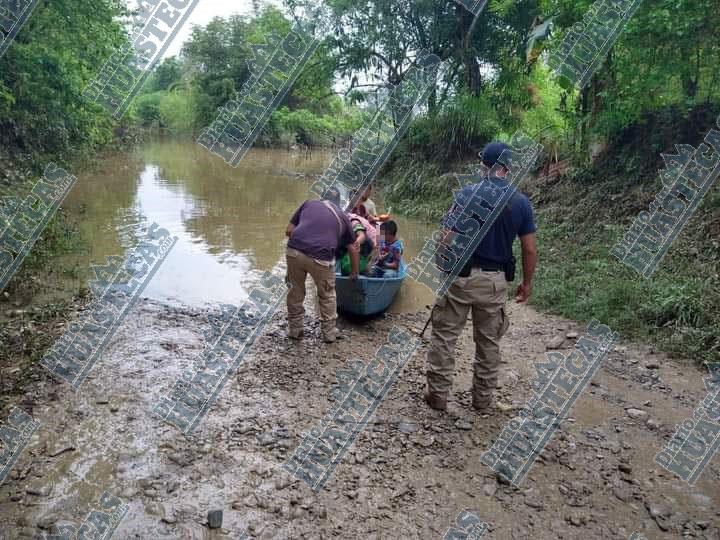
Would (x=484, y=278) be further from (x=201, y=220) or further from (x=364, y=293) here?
(x=201, y=220)

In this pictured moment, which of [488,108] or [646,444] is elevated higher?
[488,108]

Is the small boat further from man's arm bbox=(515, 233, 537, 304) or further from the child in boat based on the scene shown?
man's arm bbox=(515, 233, 537, 304)

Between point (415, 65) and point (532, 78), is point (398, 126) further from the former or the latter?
point (532, 78)

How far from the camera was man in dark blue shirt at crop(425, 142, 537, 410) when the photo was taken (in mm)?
3932

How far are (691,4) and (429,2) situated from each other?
361 inches

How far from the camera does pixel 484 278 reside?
405 centimetres

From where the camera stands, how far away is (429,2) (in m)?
14.6

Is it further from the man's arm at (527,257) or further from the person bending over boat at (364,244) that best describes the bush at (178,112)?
the man's arm at (527,257)

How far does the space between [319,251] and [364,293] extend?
1019mm

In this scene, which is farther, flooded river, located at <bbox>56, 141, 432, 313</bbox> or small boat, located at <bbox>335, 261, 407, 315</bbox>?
flooded river, located at <bbox>56, 141, 432, 313</bbox>

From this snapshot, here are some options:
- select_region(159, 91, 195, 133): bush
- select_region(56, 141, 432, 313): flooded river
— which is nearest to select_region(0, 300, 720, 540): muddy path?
select_region(56, 141, 432, 313): flooded river

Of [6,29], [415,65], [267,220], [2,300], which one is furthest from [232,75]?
[2,300]

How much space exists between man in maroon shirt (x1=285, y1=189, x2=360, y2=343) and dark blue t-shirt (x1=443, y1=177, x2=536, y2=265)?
1.81m

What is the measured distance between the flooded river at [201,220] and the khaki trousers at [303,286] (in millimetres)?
1775
